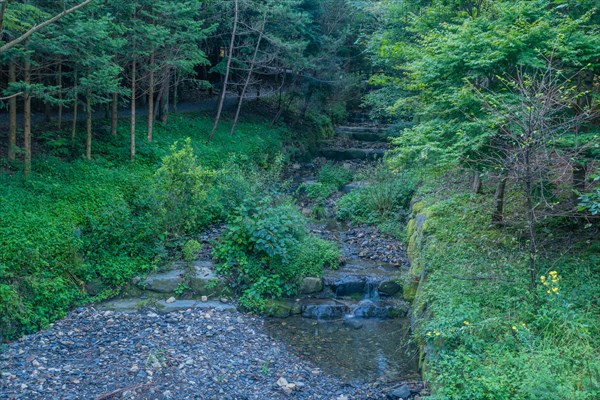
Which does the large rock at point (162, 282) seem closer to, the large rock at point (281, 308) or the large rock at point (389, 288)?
the large rock at point (281, 308)

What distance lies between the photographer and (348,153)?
21016 millimetres

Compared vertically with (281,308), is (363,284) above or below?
above

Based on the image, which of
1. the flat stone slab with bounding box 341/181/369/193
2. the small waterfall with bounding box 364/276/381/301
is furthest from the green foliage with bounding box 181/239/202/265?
the flat stone slab with bounding box 341/181/369/193

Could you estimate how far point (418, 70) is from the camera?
7.59 m

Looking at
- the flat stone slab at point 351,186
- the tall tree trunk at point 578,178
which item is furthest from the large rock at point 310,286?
the flat stone slab at point 351,186

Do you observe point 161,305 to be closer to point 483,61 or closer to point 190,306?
point 190,306

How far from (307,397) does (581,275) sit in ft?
13.1

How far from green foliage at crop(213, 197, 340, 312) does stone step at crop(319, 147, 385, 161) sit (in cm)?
1084

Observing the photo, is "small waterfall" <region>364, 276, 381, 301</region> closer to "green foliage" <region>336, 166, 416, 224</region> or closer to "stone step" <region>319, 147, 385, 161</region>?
"green foliage" <region>336, 166, 416, 224</region>

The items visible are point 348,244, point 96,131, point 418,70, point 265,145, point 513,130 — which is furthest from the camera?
point 265,145

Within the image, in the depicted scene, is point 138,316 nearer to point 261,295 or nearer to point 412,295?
point 261,295

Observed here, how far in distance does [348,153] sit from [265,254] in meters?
12.0

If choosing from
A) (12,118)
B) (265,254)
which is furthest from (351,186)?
(12,118)

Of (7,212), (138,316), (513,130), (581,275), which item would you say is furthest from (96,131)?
(581,275)
